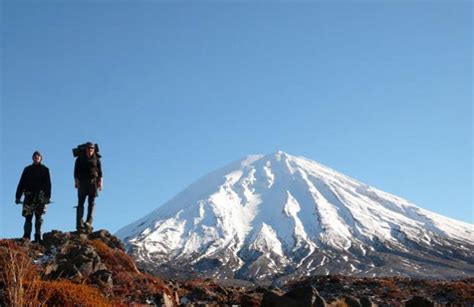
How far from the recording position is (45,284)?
8.76 metres

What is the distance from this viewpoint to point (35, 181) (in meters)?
14.3

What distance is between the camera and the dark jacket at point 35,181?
1430 centimetres

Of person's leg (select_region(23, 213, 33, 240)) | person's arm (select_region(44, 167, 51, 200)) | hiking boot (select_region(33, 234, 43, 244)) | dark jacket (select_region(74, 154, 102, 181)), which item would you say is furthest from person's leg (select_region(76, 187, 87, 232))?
person's leg (select_region(23, 213, 33, 240))

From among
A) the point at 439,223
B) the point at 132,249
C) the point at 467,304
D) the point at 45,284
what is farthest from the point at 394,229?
the point at 45,284

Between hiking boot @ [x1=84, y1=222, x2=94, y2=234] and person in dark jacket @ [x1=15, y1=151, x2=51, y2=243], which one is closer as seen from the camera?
person in dark jacket @ [x1=15, y1=151, x2=51, y2=243]

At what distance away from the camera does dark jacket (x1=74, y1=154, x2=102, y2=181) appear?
48.2 ft

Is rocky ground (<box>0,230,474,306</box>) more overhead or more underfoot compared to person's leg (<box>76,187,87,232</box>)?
more underfoot

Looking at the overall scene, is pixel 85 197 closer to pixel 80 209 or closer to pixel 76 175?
pixel 80 209

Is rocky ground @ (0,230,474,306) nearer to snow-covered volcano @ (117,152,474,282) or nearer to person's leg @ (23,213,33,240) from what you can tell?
person's leg @ (23,213,33,240)

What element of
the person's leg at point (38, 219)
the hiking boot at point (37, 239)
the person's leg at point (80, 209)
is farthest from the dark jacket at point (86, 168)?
the hiking boot at point (37, 239)

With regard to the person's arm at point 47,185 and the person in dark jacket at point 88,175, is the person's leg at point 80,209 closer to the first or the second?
the person in dark jacket at point 88,175

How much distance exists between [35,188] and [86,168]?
1.42 meters

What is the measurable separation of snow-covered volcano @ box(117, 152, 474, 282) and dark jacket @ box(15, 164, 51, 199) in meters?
→ 75.0

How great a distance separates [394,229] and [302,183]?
3796 cm
